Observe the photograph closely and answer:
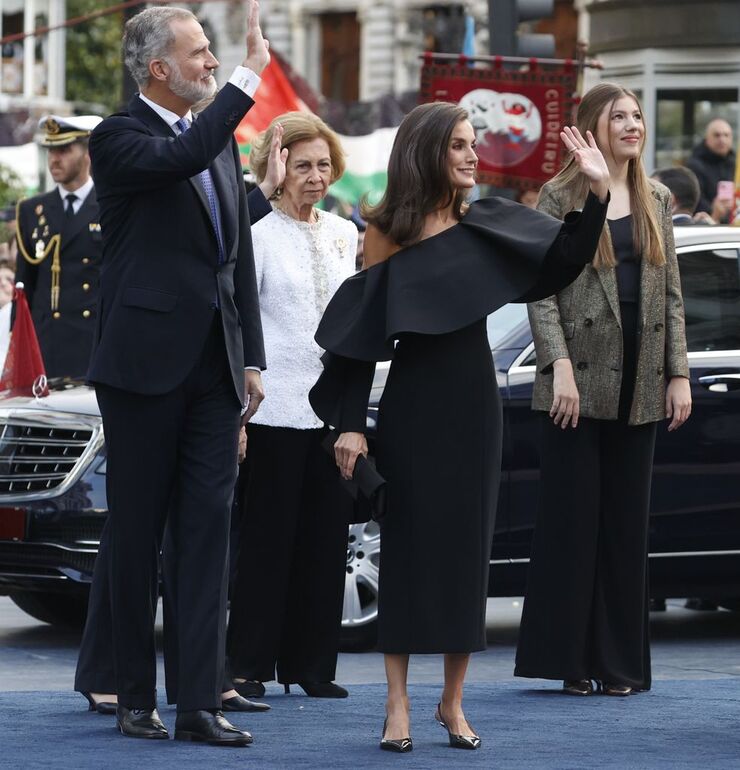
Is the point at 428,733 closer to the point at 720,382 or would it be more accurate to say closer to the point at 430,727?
the point at 430,727

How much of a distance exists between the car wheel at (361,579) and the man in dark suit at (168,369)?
248 centimetres

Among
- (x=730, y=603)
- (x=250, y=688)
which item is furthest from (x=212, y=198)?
(x=730, y=603)

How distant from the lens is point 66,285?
10141mm

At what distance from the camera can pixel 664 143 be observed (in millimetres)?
17984

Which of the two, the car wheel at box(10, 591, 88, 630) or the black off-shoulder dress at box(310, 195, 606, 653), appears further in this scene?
the car wheel at box(10, 591, 88, 630)

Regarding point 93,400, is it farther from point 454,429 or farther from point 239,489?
point 454,429

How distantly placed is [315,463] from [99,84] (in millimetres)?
55740

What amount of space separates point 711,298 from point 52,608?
3.19 m

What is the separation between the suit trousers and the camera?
278 inches

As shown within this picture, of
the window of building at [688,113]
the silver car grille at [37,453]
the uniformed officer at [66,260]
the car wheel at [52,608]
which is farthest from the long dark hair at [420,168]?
the window of building at [688,113]

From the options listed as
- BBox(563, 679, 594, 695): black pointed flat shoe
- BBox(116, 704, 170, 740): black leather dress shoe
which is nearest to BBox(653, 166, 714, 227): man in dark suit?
BBox(563, 679, 594, 695): black pointed flat shoe

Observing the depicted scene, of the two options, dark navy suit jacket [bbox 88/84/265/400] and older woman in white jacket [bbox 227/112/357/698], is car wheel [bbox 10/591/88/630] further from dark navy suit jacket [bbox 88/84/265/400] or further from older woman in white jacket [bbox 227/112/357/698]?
dark navy suit jacket [bbox 88/84/265/400]

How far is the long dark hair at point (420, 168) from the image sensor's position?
235 inches

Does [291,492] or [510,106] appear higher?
[510,106]
